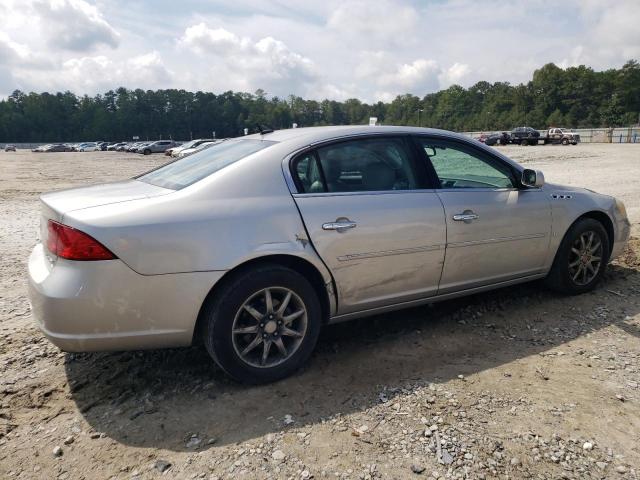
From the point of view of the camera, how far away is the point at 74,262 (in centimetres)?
263

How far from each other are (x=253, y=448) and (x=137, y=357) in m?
1.39

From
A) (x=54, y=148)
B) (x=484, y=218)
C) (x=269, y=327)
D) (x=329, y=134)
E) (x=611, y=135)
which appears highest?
(x=329, y=134)

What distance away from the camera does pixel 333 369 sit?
10.8 ft

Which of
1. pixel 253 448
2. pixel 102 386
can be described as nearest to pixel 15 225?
pixel 102 386

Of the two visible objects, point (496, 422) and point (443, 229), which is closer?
point (496, 422)

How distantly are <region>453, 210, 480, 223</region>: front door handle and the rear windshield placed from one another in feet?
4.81

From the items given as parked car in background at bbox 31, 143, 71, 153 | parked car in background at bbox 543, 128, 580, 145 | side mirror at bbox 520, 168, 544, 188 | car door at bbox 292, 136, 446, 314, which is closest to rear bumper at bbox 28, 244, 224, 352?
car door at bbox 292, 136, 446, 314

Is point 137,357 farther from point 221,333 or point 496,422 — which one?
point 496,422

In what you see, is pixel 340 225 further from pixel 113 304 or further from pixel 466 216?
pixel 113 304

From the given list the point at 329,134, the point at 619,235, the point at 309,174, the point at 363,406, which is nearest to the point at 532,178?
the point at 619,235

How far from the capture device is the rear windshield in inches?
126

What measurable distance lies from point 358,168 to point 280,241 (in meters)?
0.87

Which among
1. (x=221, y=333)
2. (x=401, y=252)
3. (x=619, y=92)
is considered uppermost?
(x=619, y=92)

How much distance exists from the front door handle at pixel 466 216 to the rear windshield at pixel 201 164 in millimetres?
1465
